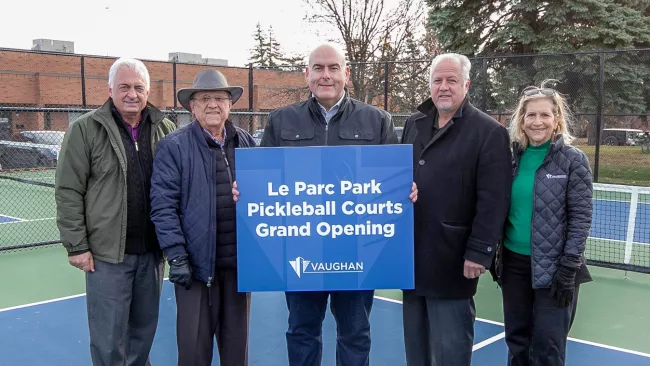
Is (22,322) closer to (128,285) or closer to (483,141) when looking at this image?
(128,285)

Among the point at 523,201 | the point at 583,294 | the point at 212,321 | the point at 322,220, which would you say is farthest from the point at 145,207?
the point at 583,294

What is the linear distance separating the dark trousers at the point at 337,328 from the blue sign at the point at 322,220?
0.26 m

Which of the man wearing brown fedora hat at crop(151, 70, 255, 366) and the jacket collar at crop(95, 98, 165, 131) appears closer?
the man wearing brown fedora hat at crop(151, 70, 255, 366)

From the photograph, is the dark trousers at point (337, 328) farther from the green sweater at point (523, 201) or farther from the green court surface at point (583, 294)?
the green court surface at point (583, 294)

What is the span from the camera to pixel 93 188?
3539 millimetres

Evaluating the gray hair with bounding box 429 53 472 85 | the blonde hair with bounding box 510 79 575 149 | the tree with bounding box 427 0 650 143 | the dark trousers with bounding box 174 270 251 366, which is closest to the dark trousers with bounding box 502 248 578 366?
the blonde hair with bounding box 510 79 575 149

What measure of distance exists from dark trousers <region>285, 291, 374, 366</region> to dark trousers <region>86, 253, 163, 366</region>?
96cm

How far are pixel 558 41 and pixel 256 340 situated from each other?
1954cm

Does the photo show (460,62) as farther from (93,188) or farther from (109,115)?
(93,188)

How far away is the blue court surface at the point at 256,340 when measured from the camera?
15.0ft

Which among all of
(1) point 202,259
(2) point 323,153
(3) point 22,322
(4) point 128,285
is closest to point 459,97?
(2) point 323,153

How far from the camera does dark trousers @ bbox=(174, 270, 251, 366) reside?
11.4 feet

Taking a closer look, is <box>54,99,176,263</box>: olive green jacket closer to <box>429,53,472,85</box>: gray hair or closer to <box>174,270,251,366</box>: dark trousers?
<box>174,270,251,366</box>: dark trousers

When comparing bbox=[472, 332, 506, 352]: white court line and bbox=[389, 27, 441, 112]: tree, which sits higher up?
bbox=[389, 27, 441, 112]: tree
